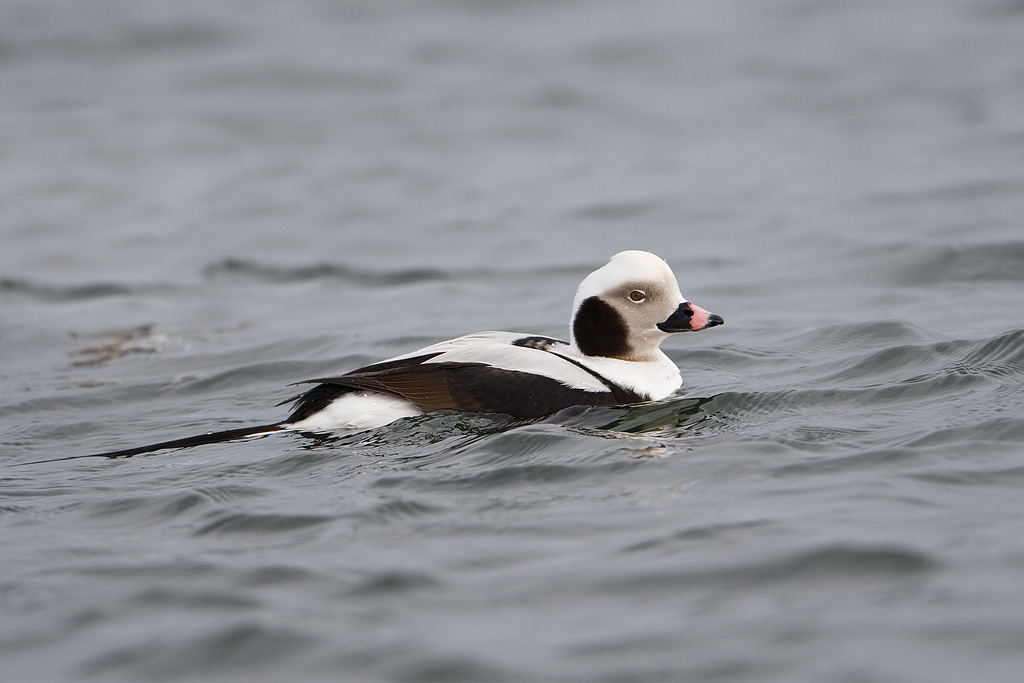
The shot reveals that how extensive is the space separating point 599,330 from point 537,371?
1.64 feet

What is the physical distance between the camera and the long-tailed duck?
5090mm

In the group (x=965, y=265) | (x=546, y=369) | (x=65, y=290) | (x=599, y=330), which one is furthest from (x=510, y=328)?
(x=65, y=290)

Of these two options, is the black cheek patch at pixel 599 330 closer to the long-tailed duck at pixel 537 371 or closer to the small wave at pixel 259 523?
the long-tailed duck at pixel 537 371

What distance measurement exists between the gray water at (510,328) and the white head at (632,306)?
0.38 m

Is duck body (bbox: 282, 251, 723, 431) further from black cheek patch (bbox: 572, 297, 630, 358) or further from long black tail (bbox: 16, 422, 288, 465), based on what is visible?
long black tail (bbox: 16, 422, 288, 465)

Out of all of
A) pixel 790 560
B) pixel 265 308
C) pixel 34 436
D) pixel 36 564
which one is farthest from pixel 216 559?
pixel 265 308

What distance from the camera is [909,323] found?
6848 mm

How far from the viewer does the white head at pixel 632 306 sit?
544cm

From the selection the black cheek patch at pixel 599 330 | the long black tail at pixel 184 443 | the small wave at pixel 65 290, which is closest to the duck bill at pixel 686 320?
the black cheek patch at pixel 599 330

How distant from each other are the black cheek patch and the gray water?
1.34 ft

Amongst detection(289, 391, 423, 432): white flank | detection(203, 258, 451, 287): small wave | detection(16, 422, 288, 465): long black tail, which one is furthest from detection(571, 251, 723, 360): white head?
detection(203, 258, 451, 287): small wave

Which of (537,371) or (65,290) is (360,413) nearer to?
(537,371)

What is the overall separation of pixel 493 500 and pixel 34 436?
8.60ft

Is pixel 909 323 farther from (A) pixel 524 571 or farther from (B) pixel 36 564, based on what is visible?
(B) pixel 36 564
